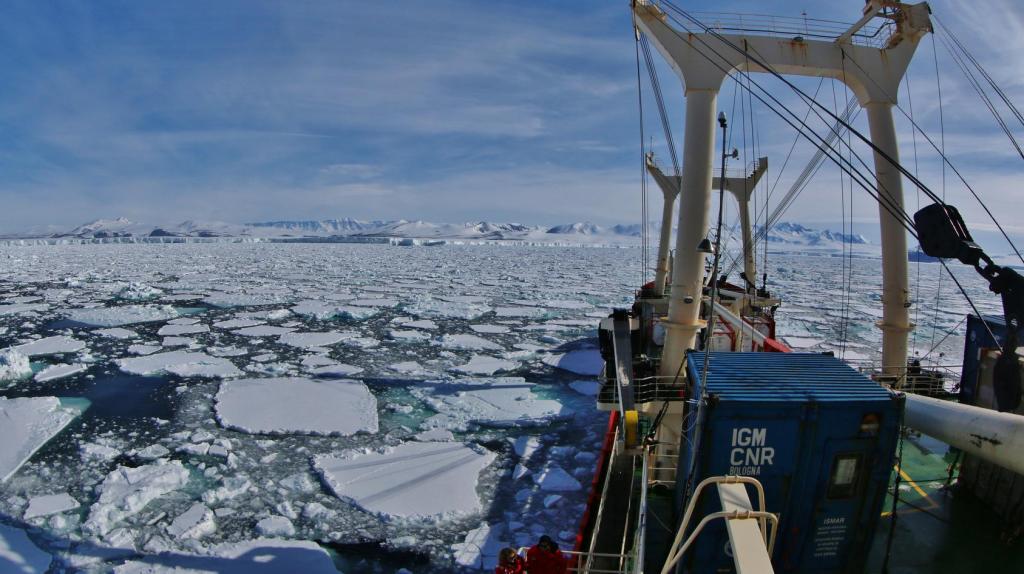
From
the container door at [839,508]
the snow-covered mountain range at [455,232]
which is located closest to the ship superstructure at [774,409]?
the container door at [839,508]

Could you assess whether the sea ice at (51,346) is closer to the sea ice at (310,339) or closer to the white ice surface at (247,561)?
the sea ice at (310,339)

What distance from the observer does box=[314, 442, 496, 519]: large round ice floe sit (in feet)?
18.1

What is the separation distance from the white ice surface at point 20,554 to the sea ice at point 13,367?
5.89 m

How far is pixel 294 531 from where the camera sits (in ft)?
16.5

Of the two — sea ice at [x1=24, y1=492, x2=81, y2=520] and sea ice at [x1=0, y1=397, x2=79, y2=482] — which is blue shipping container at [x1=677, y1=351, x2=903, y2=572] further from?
sea ice at [x1=0, y1=397, x2=79, y2=482]

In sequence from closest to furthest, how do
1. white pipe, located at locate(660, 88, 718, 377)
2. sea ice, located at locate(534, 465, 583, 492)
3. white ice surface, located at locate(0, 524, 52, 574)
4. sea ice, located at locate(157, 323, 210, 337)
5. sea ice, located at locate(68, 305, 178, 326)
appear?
white ice surface, located at locate(0, 524, 52, 574) < white pipe, located at locate(660, 88, 718, 377) < sea ice, located at locate(534, 465, 583, 492) < sea ice, located at locate(157, 323, 210, 337) < sea ice, located at locate(68, 305, 178, 326)

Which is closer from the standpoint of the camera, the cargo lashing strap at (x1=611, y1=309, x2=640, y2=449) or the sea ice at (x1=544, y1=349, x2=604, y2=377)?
the cargo lashing strap at (x1=611, y1=309, x2=640, y2=449)

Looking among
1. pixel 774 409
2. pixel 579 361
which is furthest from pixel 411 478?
pixel 579 361

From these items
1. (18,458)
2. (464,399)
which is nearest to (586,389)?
(464,399)

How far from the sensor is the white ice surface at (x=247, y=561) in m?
4.42

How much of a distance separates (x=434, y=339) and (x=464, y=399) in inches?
174

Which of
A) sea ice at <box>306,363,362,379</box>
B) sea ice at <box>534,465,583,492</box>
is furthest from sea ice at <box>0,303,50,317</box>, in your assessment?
sea ice at <box>534,465,583,492</box>

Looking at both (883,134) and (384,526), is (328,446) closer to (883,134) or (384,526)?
(384,526)

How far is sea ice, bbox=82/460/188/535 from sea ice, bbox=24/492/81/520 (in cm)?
22
